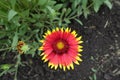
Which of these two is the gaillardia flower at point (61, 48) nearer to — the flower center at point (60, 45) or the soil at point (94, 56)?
the flower center at point (60, 45)

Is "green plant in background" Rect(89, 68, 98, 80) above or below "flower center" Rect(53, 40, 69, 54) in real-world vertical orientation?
below

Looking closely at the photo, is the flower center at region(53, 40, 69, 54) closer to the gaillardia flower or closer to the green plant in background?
the gaillardia flower

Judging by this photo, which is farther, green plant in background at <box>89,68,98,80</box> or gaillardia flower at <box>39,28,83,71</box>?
green plant in background at <box>89,68,98,80</box>

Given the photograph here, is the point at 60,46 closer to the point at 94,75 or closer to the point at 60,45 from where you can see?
the point at 60,45

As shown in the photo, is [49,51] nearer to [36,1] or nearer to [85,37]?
[36,1]

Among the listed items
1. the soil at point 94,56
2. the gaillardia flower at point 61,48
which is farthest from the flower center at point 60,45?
the soil at point 94,56

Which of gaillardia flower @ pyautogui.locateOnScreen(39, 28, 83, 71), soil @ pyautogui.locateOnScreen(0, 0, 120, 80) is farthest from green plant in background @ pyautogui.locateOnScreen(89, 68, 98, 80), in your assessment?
gaillardia flower @ pyautogui.locateOnScreen(39, 28, 83, 71)
